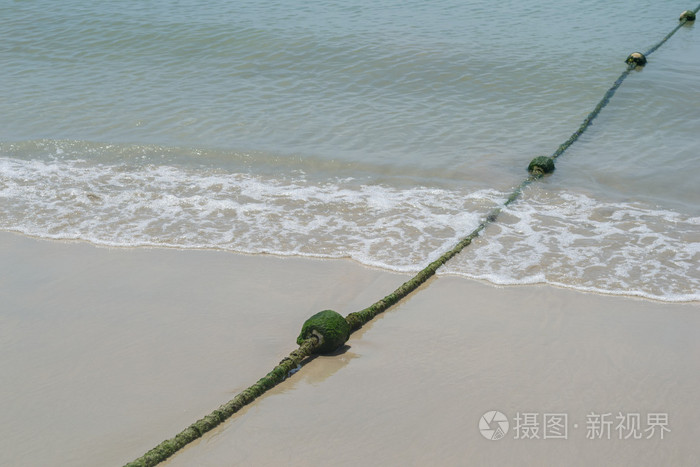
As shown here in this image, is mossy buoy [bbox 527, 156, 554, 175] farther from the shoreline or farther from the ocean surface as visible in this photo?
the shoreline

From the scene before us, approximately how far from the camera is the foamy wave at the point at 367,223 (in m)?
6.44

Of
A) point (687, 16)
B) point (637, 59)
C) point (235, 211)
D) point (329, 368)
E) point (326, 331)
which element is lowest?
point (329, 368)

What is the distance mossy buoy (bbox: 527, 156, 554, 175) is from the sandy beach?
2.75 m

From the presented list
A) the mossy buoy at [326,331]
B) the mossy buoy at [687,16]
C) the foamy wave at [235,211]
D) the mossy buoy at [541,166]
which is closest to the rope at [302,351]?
the mossy buoy at [326,331]

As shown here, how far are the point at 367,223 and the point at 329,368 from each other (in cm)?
267

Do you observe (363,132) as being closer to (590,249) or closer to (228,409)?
(590,249)

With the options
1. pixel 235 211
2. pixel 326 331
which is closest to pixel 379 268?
pixel 326 331

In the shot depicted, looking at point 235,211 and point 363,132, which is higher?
point 363,132

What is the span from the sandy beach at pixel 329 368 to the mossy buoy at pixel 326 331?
11 centimetres

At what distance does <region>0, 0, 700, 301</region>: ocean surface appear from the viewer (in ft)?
23.1

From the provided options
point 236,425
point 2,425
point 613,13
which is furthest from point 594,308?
point 613,13

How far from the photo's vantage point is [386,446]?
4.20 m

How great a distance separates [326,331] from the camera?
4984mm

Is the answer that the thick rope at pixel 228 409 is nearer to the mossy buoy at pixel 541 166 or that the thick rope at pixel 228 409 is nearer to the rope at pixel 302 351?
the rope at pixel 302 351
